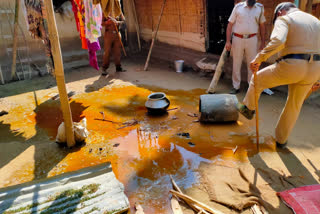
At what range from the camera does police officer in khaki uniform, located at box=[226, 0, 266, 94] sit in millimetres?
5406

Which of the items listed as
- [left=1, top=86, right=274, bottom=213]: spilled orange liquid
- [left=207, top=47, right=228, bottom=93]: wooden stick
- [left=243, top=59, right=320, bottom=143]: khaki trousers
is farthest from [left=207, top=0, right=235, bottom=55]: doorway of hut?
[left=243, top=59, right=320, bottom=143]: khaki trousers

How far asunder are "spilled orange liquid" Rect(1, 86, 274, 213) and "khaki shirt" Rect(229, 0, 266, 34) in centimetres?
201

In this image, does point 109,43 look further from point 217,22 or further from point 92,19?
point 217,22

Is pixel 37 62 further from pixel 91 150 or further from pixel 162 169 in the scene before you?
pixel 162 169

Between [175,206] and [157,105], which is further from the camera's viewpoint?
[157,105]

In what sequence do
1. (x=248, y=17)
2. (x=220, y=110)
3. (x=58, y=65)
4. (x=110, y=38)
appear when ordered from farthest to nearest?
(x=110, y=38)
(x=248, y=17)
(x=220, y=110)
(x=58, y=65)

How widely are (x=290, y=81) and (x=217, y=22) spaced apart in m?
Answer: 4.51

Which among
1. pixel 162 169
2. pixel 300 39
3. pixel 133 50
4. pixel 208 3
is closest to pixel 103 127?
pixel 162 169

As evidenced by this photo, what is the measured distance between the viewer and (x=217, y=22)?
738 centimetres

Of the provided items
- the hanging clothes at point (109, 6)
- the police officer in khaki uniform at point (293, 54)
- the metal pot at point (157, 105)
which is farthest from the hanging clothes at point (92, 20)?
the police officer in khaki uniform at point (293, 54)

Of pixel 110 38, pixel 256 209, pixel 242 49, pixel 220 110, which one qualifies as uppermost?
pixel 110 38

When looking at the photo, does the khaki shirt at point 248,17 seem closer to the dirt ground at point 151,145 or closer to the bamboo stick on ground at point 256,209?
the dirt ground at point 151,145

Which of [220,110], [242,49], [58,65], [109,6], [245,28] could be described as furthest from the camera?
[242,49]

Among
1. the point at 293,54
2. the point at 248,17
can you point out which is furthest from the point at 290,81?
the point at 248,17
